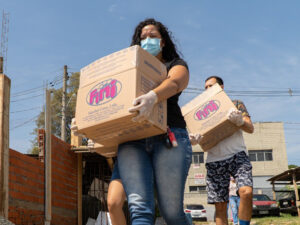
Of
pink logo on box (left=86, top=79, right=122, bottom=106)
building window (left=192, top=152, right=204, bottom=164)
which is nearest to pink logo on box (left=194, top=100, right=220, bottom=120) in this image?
pink logo on box (left=86, top=79, right=122, bottom=106)

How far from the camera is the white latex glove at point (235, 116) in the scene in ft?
12.6

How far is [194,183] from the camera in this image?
35.5 meters

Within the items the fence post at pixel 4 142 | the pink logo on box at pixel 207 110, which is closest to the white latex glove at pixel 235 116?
the pink logo on box at pixel 207 110

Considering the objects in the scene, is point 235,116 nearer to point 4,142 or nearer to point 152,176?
point 152,176

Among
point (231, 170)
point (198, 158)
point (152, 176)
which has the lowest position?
point (152, 176)

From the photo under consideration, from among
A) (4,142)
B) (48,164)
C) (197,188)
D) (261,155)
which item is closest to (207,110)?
(4,142)

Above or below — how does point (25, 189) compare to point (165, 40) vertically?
below

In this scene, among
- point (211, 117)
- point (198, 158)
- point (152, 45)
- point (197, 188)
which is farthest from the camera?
point (198, 158)

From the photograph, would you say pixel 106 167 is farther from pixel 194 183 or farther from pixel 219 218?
pixel 194 183

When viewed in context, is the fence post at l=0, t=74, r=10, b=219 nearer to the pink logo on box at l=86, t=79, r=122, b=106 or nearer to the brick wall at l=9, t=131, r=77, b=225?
the brick wall at l=9, t=131, r=77, b=225

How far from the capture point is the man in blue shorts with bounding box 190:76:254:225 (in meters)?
3.81

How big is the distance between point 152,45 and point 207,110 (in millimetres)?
1428

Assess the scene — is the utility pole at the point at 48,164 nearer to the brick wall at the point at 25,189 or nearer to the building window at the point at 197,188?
the brick wall at the point at 25,189

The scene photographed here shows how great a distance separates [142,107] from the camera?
2152 mm
